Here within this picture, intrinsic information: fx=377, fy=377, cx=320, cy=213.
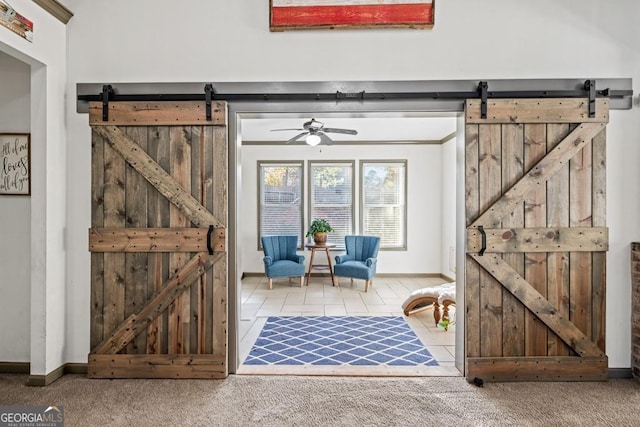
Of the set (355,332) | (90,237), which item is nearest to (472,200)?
(355,332)

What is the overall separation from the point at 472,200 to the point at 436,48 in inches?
46.9

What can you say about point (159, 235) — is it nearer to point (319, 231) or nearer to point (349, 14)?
point (349, 14)

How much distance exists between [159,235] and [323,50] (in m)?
1.88

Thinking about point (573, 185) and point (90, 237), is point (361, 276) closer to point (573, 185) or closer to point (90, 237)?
point (573, 185)

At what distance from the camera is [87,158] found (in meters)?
2.91

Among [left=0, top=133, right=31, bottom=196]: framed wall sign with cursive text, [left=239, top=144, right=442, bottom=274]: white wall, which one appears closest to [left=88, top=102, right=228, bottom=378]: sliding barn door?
[left=0, top=133, right=31, bottom=196]: framed wall sign with cursive text

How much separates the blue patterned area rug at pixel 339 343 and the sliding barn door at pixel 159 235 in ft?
2.30

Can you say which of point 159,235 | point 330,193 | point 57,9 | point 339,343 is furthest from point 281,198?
point 57,9

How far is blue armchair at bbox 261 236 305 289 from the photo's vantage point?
6.32 metres

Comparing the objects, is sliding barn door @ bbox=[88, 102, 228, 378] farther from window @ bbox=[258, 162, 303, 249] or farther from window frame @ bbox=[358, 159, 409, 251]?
window frame @ bbox=[358, 159, 409, 251]

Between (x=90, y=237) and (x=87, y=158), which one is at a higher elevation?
(x=87, y=158)

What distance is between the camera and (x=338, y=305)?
529cm

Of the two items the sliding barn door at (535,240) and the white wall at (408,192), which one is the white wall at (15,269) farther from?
the white wall at (408,192)

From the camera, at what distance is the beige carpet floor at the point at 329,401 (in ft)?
7.48
